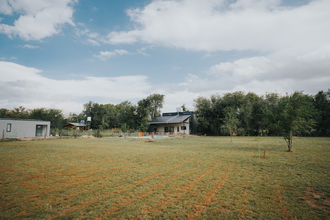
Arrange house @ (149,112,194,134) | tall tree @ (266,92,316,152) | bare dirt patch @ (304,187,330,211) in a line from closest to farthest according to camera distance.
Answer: bare dirt patch @ (304,187,330,211), tall tree @ (266,92,316,152), house @ (149,112,194,134)

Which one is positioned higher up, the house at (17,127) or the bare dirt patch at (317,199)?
the house at (17,127)

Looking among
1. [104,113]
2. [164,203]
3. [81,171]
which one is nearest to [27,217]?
[164,203]

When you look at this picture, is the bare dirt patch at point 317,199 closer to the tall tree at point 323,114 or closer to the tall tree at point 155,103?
the tall tree at point 323,114

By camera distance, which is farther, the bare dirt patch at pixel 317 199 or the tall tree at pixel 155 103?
the tall tree at pixel 155 103

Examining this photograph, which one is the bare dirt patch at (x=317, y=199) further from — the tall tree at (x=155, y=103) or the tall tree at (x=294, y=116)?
the tall tree at (x=155, y=103)

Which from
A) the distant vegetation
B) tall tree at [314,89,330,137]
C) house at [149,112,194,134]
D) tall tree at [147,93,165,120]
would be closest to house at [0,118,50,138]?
the distant vegetation

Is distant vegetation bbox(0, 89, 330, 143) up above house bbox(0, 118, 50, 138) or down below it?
above

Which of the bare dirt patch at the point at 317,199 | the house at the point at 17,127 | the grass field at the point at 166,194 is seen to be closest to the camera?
the grass field at the point at 166,194

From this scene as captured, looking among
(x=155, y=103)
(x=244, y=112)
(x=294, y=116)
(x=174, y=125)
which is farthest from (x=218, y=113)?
(x=294, y=116)

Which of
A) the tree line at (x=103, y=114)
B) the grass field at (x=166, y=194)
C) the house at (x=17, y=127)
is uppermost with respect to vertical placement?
the tree line at (x=103, y=114)

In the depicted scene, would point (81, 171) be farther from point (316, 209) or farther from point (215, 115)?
point (215, 115)

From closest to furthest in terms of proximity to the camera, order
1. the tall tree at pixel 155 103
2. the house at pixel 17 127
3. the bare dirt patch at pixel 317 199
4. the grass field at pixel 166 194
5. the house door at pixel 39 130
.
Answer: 1. the grass field at pixel 166 194
2. the bare dirt patch at pixel 317 199
3. the house at pixel 17 127
4. the house door at pixel 39 130
5. the tall tree at pixel 155 103

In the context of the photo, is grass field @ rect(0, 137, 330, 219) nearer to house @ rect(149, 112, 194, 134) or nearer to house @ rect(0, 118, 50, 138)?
house @ rect(0, 118, 50, 138)

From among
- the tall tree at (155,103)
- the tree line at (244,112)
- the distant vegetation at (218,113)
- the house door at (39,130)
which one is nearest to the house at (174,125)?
the distant vegetation at (218,113)
